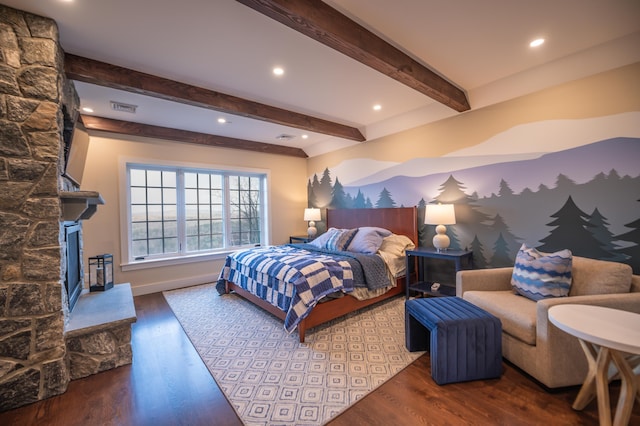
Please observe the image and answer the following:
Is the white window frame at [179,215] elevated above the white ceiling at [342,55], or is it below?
below

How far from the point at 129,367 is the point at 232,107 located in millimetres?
2816

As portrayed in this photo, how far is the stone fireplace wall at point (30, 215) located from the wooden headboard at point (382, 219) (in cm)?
383

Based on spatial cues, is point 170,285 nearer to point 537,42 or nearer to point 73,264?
point 73,264

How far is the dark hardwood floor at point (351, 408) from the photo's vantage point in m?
1.63

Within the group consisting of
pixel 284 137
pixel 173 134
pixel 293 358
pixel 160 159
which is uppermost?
pixel 284 137

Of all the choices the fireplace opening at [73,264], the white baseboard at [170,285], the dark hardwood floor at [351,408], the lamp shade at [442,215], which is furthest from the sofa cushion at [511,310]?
the white baseboard at [170,285]

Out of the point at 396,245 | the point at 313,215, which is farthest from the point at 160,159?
the point at 396,245

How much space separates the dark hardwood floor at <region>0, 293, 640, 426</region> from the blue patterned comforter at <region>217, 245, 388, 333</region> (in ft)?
3.06

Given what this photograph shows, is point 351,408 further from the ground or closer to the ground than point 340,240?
closer to the ground

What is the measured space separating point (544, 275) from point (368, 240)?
2.02m

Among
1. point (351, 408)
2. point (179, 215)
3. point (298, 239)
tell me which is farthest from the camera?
point (298, 239)

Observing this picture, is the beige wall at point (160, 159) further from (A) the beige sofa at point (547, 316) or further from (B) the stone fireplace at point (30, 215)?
(A) the beige sofa at point (547, 316)

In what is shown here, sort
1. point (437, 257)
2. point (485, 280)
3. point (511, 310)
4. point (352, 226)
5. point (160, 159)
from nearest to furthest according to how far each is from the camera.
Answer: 1. point (511, 310)
2. point (485, 280)
3. point (437, 257)
4. point (160, 159)
5. point (352, 226)

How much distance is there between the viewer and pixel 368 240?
3850 mm
